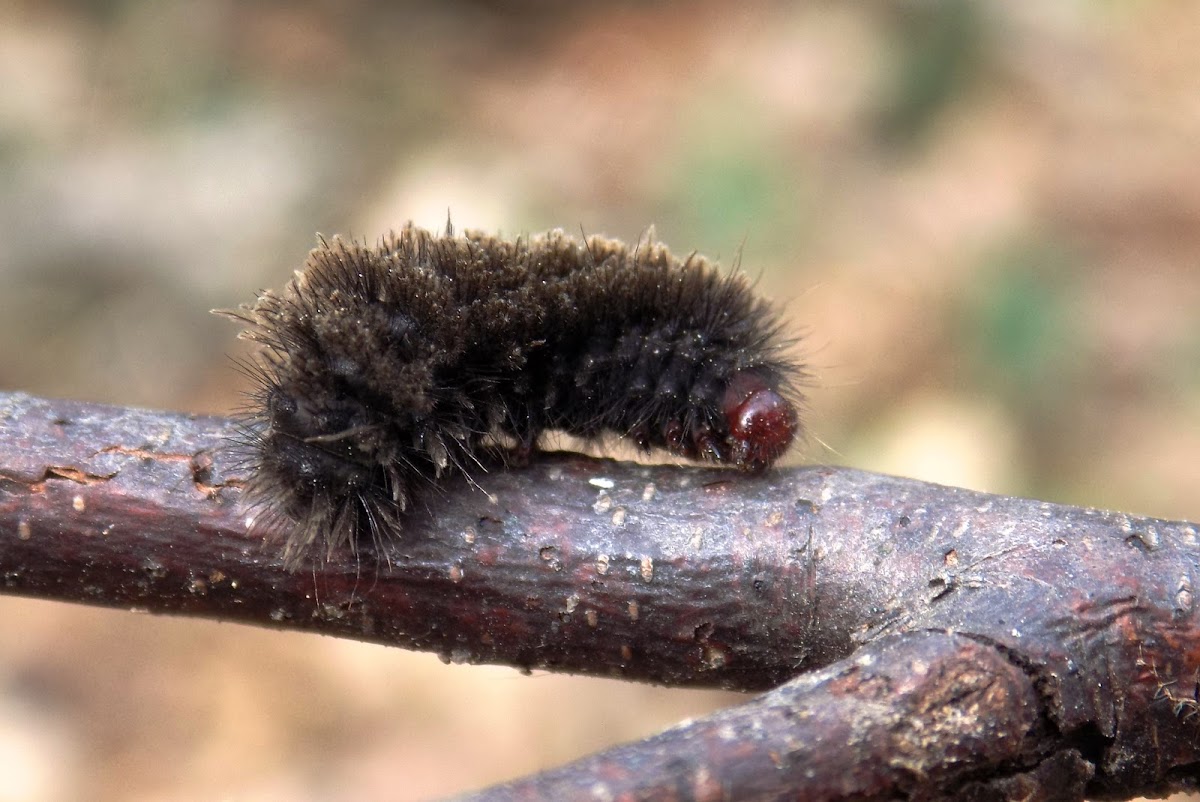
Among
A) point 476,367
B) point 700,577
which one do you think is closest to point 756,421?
point 700,577

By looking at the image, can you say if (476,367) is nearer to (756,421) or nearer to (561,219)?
(756,421)

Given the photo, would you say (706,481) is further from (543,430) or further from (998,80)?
(998,80)

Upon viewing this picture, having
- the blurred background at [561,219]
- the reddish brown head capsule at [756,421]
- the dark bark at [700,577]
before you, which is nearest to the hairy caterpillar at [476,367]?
the reddish brown head capsule at [756,421]

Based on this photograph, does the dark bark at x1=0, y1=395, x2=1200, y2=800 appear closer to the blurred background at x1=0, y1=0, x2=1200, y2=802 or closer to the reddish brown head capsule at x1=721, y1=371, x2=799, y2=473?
the reddish brown head capsule at x1=721, y1=371, x2=799, y2=473

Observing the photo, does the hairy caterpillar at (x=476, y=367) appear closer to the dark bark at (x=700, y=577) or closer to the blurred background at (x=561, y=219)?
the dark bark at (x=700, y=577)

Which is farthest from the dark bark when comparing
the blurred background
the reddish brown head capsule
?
the blurred background

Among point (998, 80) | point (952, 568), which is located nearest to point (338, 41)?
point (998, 80)
